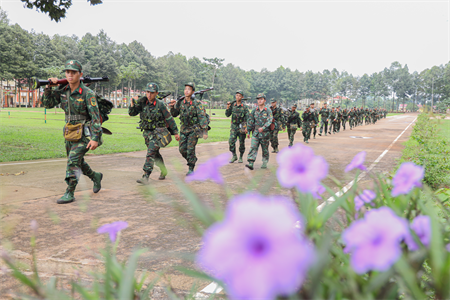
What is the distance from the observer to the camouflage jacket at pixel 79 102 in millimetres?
5773

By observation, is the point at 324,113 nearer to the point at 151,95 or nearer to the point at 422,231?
the point at 151,95

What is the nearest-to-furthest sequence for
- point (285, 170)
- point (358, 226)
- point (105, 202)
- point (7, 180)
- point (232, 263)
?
1. point (232, 263)
2. point (358, 226)
3. point (285, 170)
4. point (105, 202)
5. point (7, 180)

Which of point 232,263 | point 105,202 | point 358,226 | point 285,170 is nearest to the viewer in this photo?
point 232,263

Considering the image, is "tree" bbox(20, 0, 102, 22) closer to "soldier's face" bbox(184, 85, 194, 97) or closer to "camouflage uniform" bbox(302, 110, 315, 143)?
"soldier's face" bbox(184, 85, 194, 97)

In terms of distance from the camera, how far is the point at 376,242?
514 mm

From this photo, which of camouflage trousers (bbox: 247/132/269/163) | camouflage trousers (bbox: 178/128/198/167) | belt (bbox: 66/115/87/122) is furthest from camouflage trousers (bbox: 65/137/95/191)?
camouflage trousers (bbox: 247/132/269/163)

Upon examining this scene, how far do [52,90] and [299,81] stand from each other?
139250 mm

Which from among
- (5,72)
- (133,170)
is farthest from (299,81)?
(133,170)

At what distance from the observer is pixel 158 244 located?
3869 mm

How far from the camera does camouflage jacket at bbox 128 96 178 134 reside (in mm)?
7500

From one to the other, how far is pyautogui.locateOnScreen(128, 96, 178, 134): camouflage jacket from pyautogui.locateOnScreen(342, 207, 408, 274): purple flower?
718cm

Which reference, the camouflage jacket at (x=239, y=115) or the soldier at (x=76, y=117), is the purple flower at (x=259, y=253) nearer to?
the soldier at (x=76, y=117)

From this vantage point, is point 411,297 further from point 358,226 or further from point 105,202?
point 105,202

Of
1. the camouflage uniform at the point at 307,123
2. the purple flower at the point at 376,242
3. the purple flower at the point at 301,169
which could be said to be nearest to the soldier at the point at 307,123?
the camouflage uniform at the point at 307,123
